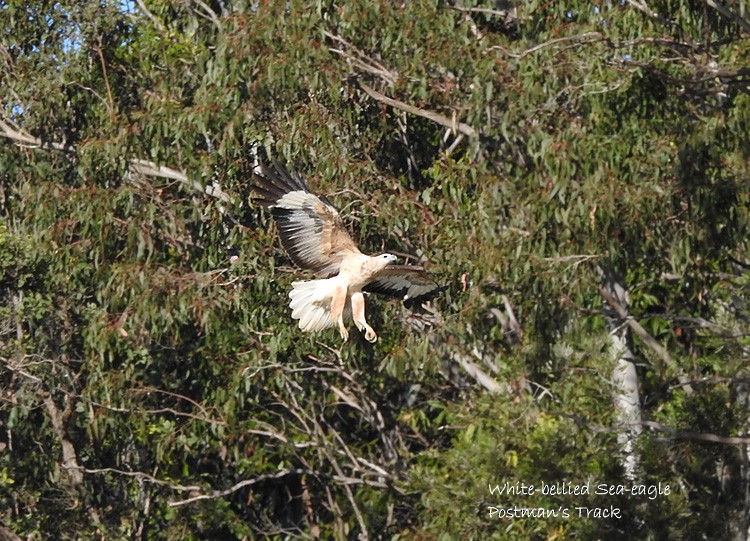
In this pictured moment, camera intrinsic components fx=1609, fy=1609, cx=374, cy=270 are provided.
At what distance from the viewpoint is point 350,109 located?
1261 centimetres

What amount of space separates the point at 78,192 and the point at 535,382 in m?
3.87

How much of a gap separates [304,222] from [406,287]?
40.1 inches

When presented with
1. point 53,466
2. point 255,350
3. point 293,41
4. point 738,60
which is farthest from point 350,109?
point 53,466

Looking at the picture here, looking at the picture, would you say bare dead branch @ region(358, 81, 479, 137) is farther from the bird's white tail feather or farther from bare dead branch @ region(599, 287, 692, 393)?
the bird's white tail feather

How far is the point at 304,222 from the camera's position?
952 cm

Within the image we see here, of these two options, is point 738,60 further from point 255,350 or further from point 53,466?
point 53,466

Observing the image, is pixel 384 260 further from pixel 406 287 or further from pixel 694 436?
pixel 694 436

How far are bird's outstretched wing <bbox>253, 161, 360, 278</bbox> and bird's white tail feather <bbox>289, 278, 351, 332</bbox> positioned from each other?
0.80 feet

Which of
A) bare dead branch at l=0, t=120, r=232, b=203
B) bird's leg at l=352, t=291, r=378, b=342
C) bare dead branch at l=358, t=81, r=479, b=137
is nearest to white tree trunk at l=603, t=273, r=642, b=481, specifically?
bare dead branch at l=358, t=81, r=479, b=137

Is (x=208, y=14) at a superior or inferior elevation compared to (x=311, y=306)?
superior

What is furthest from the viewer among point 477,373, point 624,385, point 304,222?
point 477,373

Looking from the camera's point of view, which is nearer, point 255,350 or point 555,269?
point 555,269

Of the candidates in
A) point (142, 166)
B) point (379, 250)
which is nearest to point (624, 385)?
point (379, 250)

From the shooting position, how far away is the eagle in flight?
940 centimetres
